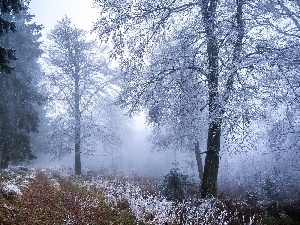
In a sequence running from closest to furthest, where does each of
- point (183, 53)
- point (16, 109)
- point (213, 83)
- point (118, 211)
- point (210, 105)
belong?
point (118, 211) → point (213, 83) → point (210, 105) → point (183, 53) → point (16, 109)

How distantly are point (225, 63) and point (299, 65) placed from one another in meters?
1.99

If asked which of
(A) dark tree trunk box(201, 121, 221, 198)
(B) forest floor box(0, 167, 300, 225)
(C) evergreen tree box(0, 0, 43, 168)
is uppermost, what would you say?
(C) evergreen tree box(0, 0, 43, 168)

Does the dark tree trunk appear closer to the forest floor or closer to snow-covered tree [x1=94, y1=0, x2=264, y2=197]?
snow-covered tree [x1=94, y1=0, x2=264, y2=197]

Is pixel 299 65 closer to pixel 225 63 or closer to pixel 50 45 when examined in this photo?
pixel 225 63

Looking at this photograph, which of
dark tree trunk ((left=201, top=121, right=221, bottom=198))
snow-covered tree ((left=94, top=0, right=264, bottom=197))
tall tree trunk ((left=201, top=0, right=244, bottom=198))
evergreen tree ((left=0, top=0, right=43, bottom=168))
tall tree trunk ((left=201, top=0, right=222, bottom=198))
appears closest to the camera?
tall tree trunk ((left=201, top=0, right=244, bottom=198))

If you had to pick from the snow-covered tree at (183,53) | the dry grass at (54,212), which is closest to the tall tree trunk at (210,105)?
the snow-covered tree at (183,53)

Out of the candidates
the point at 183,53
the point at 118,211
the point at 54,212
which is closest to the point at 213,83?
the point at 183,53

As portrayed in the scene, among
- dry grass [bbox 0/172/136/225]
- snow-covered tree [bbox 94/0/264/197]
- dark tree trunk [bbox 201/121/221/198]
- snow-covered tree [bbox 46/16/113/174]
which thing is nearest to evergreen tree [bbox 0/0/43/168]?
snow-covered tree [bbox 46/16/113/174]

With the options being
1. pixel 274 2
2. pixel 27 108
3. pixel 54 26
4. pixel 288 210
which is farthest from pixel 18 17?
pixel 288 210

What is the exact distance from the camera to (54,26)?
21641 mm

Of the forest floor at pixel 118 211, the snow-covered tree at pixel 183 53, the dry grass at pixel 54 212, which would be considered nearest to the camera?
the dry grass at pixel 54 212

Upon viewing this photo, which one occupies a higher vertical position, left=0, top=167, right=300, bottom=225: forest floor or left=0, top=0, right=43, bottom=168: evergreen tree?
left=0, top=0, right=43, bottom=168: evergreen tree

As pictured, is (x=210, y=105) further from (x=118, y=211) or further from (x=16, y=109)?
(x=16, y=109)

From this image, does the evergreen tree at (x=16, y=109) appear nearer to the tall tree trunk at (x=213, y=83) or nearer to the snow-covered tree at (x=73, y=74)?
the snow-covered tree at (x=73, y=74)
